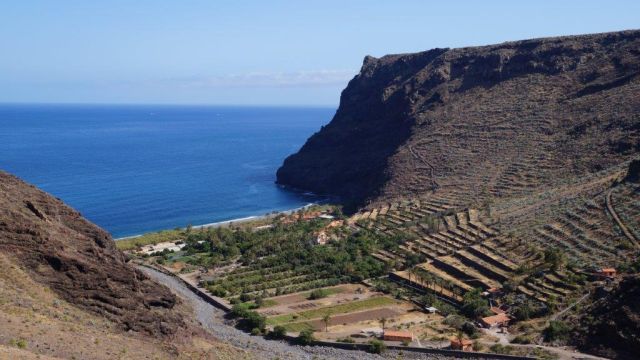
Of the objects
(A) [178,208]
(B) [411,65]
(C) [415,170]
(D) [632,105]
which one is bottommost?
(A) [178,208]

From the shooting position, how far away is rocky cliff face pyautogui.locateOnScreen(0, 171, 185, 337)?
105 feet

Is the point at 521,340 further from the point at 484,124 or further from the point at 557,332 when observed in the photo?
the point at 484,124

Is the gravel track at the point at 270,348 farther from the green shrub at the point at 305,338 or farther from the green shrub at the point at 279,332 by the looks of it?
the green shrub at the point at 279,332

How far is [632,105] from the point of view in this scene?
77250mm

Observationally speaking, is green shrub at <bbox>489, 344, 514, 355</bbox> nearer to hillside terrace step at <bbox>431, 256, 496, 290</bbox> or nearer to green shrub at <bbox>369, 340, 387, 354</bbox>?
green shrub at <bbox>369, 340, 387, 354</bbox>

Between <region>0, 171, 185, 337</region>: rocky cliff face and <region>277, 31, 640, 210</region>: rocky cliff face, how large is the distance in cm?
4644

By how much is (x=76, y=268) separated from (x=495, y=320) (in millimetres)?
26592

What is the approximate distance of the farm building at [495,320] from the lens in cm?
4338

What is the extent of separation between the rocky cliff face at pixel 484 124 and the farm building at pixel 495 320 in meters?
29.4

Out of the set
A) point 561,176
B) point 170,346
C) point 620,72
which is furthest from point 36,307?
point 620,72

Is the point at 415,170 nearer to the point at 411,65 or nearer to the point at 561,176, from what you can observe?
the point at 561,176

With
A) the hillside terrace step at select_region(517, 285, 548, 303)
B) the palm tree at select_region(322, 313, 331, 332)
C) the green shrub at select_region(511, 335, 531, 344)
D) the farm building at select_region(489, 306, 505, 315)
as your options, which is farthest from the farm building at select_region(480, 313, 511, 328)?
the palm tree at select_region(322, 313, 331, 332)

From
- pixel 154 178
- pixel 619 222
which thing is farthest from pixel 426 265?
pixel 154 178

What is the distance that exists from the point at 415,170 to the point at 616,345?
5344 cm
